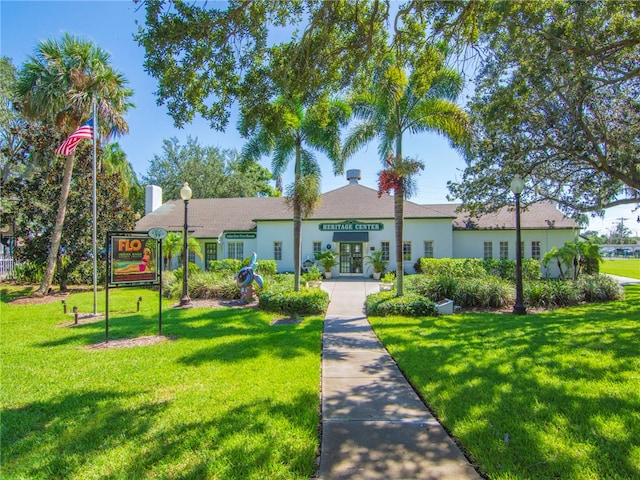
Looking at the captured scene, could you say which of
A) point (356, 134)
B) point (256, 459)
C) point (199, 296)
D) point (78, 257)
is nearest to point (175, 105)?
point (256, 459)

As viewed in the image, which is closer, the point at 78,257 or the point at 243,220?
the point at 78,257

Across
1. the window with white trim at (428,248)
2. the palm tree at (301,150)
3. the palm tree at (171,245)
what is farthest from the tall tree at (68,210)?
the window with white trim at (428,248)

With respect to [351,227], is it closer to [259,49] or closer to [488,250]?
[488,250]

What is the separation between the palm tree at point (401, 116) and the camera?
Answer: 12047 mm

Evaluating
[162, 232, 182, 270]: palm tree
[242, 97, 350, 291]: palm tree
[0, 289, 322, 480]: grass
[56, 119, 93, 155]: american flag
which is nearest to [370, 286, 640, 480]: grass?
[0, 289, 322, 480]: grass

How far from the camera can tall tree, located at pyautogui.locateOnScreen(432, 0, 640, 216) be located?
8078 mm

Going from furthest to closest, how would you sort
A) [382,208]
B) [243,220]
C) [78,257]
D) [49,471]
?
[243,220] → [382,208] → [78,257] → [49,471]

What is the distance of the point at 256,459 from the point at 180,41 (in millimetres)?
6943

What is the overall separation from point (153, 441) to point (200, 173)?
41.4 m

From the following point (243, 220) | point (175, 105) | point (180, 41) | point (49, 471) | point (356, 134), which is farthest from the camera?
point (243, 220)

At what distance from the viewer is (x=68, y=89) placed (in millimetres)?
14703

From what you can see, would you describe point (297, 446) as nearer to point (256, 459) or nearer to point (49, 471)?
point (256, 459)

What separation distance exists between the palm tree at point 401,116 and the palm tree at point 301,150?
1.07 m

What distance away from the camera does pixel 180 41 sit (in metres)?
6.89
